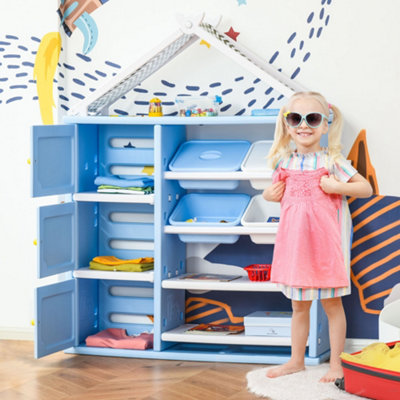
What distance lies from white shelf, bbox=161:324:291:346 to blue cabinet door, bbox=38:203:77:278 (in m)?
0.52

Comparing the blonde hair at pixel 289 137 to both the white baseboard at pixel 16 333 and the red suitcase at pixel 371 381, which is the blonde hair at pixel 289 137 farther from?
the white baseboard at pixel 16 333

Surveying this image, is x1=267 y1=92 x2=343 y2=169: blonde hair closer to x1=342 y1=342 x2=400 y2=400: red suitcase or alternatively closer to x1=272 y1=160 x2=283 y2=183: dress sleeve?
x1=272 y1=160 x2=283 y2=183: dress sleeve

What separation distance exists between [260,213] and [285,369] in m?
0.72

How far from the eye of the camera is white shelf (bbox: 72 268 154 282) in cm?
313

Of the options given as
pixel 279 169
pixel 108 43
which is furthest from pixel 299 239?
pixel 108 43

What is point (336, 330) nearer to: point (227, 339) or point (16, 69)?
point (227, 339)

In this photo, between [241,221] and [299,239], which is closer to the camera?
[299,239]

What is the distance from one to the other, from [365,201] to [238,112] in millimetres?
669

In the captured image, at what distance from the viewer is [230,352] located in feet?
10.2

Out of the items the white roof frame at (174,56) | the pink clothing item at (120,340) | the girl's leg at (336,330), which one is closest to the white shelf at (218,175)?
the white roof frame at (174,56)

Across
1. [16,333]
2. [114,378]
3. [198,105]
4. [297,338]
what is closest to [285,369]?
[297,338]

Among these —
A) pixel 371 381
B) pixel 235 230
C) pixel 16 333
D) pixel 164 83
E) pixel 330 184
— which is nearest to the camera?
pixel 371 381

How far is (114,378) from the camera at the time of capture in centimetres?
283

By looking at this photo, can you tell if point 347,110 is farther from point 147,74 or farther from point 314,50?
point 147,74
